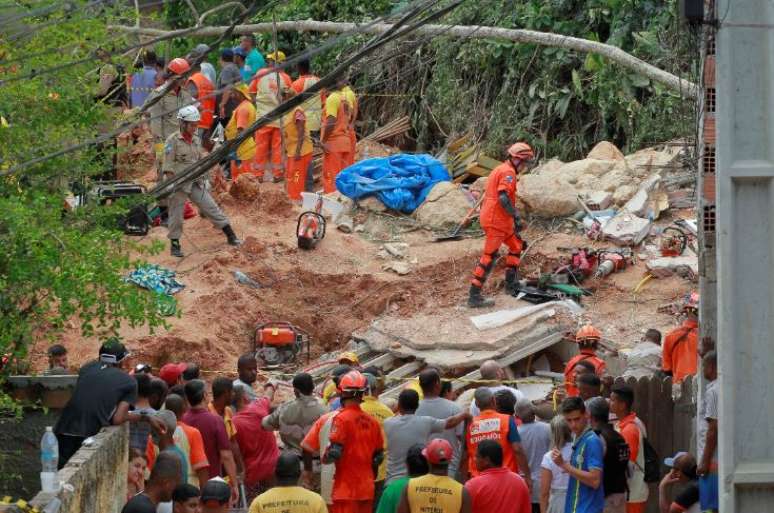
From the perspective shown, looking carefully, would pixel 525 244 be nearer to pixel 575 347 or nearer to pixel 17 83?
pixel 575 347

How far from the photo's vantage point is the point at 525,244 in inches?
768

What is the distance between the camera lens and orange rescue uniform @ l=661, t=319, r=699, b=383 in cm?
1425

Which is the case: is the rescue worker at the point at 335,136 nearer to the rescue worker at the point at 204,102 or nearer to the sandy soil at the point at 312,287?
the rescue worker at the point at 204,102

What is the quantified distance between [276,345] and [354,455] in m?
6.84

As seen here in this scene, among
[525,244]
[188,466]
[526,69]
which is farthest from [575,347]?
[526,69]

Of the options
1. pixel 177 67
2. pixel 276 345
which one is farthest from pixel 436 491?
pixel 177 67

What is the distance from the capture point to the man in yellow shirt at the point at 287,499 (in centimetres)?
884

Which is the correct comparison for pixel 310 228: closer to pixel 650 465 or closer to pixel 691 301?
pixel 691 301

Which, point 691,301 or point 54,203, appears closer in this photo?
point 54,203

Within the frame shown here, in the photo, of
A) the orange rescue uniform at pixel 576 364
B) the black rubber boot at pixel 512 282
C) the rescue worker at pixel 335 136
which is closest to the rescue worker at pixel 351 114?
the rescue worker at pixel 335 136

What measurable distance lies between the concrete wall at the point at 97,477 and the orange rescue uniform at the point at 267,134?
11.8 m

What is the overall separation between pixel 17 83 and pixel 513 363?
270 inches

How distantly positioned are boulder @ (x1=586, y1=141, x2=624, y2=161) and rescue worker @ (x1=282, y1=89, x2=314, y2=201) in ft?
13.6

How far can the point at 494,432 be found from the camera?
1105 centimetres
